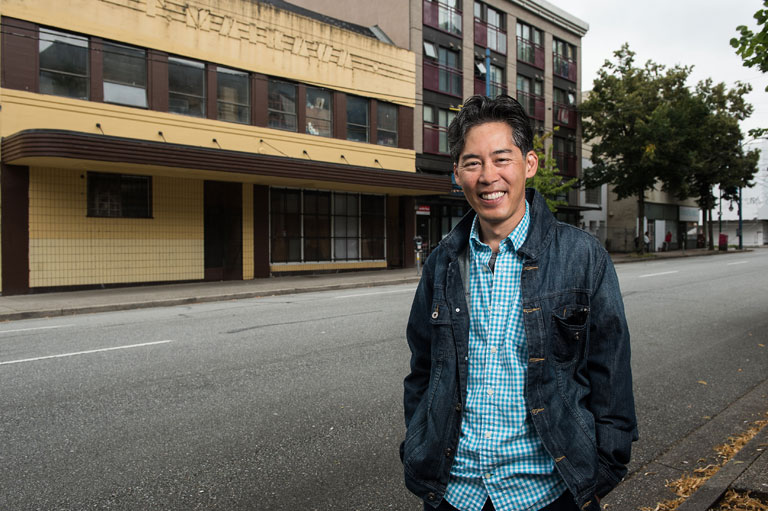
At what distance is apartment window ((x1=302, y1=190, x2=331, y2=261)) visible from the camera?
21.1 metres

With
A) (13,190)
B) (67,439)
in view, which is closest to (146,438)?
(67,439)

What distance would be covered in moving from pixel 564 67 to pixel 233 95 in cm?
2464

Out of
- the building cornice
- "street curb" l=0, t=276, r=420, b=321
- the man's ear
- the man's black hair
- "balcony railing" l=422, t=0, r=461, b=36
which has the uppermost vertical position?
the building cornice

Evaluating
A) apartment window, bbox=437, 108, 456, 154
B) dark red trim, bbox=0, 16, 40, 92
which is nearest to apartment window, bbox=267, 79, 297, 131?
dark red trim, bbox=0, 16, 40, 92

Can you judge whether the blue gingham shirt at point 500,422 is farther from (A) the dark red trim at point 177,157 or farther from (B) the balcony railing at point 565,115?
(B) the balcony railing at point 565,115

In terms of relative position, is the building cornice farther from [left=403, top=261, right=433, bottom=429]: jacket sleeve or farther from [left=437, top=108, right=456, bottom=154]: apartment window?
[left=403, top=261, right=433, bottom=429]: jacket sleeve

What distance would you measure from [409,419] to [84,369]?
576 cm

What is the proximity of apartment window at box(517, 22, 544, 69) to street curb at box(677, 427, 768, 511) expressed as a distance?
31.2 meters

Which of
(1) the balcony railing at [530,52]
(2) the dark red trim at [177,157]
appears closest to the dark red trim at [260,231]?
(2) the dark red trim at [177,157]

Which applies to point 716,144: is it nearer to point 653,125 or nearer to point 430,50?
point 653,125

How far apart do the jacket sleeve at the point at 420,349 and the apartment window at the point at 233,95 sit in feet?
58.6

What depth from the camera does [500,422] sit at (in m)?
1.78

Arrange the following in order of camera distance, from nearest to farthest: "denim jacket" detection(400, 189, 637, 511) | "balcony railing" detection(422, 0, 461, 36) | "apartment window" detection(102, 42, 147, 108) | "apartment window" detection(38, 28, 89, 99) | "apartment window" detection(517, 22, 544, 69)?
"denim jacket" detection(400, 189, 637, 511), "apartment window" detection(38, 28, 89, 99), "apartment window" detection(102, 42, 147, 108), "balcony railing" detection(422, 0, 461, 36), "apartment window" detection(517, 22, 544, 69)

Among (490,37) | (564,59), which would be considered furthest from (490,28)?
(564,59)
